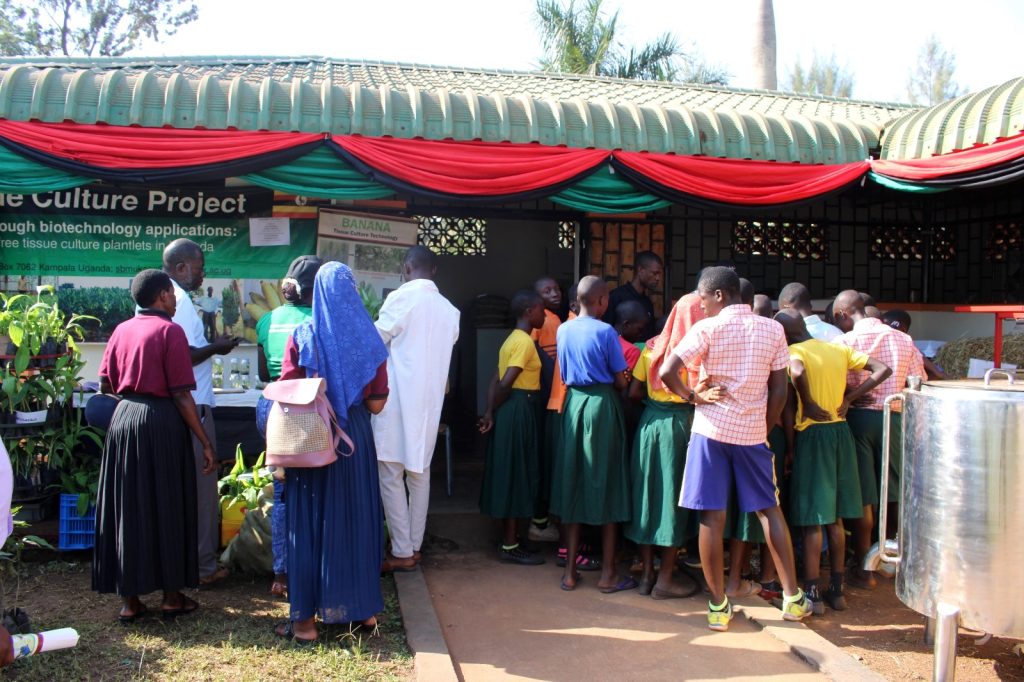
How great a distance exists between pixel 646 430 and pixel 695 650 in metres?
1.17

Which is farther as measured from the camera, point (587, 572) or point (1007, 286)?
point (1007, 286)

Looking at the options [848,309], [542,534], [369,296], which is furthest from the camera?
[369,296]

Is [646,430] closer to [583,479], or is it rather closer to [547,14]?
[583,479]

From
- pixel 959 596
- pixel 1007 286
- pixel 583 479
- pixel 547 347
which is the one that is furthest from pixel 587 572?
pixel 1007 286

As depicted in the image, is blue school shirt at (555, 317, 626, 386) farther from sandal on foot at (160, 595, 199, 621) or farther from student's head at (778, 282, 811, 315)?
sandal on foot at (160, 595, 199, 621)

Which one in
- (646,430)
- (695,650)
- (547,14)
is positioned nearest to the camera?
(695,650)

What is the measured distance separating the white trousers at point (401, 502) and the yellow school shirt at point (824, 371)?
2.16 meters

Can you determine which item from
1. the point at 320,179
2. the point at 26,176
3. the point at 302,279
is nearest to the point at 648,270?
the point at 320,179

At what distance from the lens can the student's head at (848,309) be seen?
17.4 feet

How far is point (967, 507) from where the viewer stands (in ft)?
10.5

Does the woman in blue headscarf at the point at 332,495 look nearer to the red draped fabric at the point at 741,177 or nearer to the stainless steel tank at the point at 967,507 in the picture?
the stainless steel tank at the point at 967,507

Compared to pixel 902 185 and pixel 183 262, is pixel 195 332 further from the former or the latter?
pixel 902 185

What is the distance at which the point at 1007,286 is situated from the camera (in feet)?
26.0

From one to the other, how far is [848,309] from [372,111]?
134 inches
